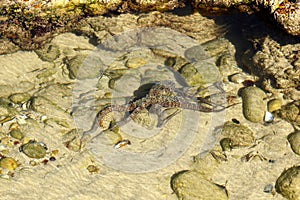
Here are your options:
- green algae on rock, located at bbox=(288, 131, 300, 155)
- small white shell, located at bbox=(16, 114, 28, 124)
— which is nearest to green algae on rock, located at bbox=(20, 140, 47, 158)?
small white shell, located at bbox=(16, 114, 28, 124)

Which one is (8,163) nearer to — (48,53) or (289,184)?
(48,53)

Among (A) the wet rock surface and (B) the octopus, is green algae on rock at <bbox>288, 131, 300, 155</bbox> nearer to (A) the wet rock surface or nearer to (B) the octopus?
(A) the wet rock surface

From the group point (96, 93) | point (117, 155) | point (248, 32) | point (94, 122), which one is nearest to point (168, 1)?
point (248, 32)

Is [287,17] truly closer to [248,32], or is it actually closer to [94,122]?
[248,32]

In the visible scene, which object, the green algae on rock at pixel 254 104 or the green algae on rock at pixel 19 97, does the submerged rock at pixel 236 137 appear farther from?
the green algae on rock at pixel 19 97

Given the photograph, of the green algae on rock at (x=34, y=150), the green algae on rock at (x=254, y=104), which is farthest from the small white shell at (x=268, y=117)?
the green algae on rock at (x=34, y=150)
